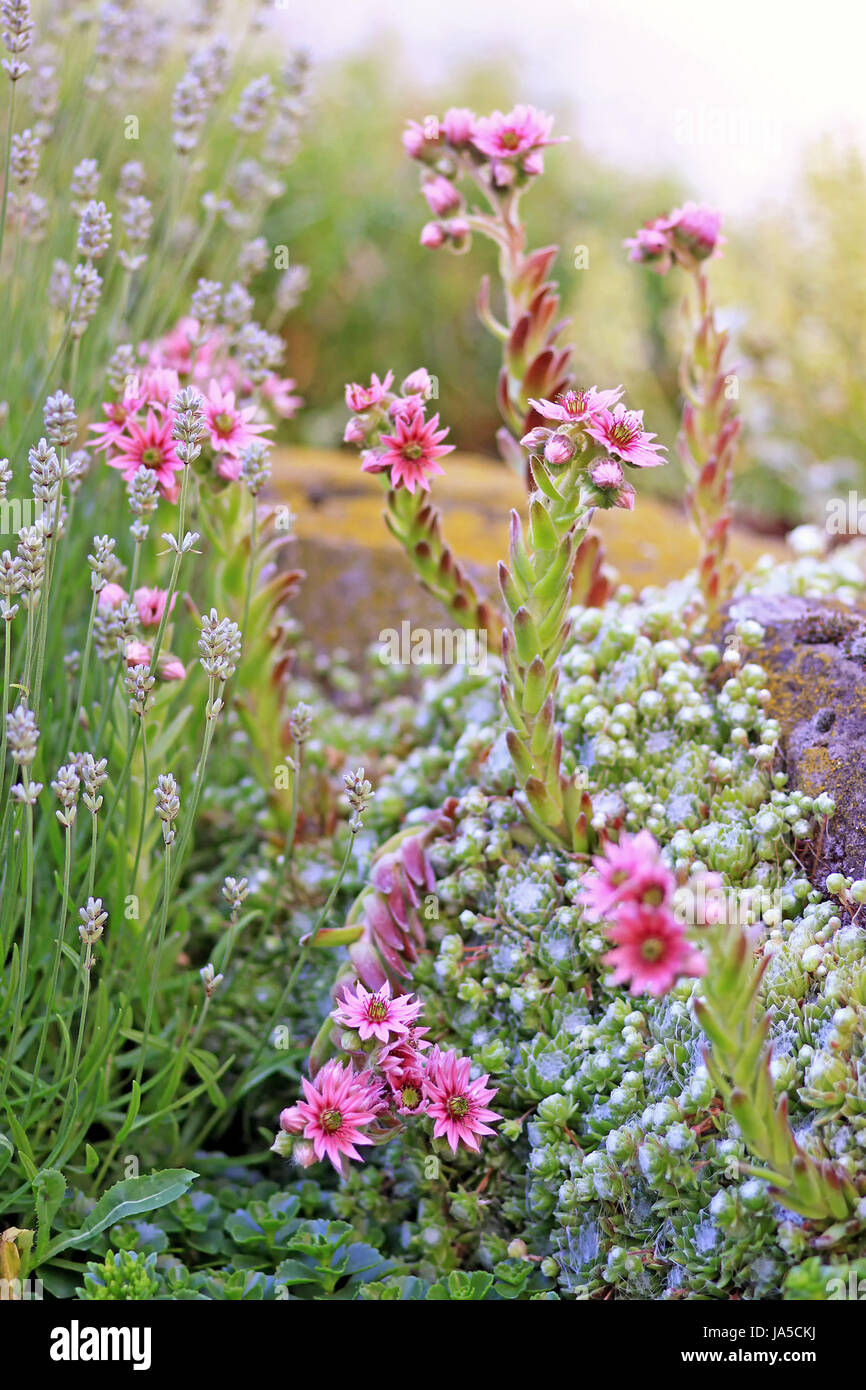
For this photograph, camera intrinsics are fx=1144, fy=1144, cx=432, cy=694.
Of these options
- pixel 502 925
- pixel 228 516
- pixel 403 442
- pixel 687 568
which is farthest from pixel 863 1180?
pixel 687 568

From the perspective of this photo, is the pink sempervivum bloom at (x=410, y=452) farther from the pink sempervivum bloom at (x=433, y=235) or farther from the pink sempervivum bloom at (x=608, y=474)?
the pink sempervivum bloom at (x=433, y=235)

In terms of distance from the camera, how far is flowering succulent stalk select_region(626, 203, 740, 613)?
5.97 ft

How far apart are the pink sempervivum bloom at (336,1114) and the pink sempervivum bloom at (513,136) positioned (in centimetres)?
128

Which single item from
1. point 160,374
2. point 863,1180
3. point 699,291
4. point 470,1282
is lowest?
point 470,1282

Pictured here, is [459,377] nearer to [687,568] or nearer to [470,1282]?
[687,568]

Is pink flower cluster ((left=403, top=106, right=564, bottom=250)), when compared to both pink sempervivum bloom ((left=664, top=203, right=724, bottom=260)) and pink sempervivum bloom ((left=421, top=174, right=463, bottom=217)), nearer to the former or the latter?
pink sempervivum bloom ((left=421, top=174, right=463, bottom=217))

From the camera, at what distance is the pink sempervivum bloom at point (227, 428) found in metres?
1.49

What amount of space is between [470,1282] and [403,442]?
100cm

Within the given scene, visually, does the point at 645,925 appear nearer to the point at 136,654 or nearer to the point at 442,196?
the point at 136,654

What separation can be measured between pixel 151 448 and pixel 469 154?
71 cm

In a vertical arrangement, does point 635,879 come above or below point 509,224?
below

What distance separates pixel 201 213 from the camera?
12.6 feet

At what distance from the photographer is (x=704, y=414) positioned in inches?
74.6

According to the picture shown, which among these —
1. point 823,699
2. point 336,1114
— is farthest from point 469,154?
point 336,1114
